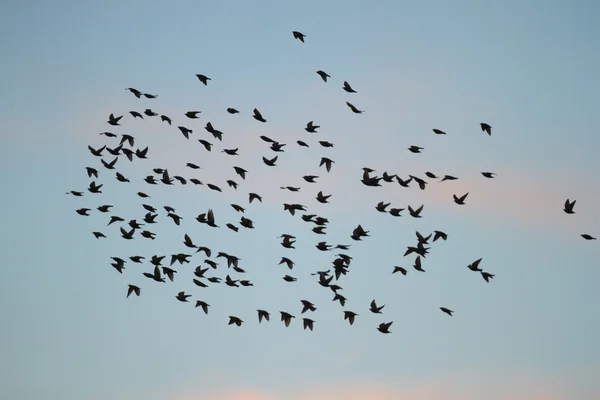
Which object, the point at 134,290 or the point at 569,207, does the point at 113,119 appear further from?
the point at 569,207

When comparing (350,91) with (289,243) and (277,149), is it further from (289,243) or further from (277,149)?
(289,243)

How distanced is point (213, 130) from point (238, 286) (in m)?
10.8

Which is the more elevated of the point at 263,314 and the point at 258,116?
the point at 258,116

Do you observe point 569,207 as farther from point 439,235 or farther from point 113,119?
point 113,119

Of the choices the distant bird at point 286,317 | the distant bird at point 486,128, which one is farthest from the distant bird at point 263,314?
the distant bird at point 486,128

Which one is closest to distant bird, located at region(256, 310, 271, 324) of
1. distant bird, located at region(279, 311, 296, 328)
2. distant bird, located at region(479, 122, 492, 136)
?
distant bird, located at region(279, 311, 296, 328)

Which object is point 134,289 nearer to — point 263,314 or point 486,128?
point 263,314

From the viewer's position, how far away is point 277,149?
81.8m

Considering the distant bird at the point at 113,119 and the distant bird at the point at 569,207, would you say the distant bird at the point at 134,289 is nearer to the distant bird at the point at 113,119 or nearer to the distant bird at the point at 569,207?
the distant bird at the point at 113,119

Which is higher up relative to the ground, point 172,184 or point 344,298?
point 172,184

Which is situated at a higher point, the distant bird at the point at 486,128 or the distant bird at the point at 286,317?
the distant bird at the point at 486,128

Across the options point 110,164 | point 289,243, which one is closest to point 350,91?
point 289,243

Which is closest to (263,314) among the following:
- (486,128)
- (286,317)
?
(286,317)

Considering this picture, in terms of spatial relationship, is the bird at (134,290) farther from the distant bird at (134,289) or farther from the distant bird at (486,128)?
the distant bird at (486,128)
